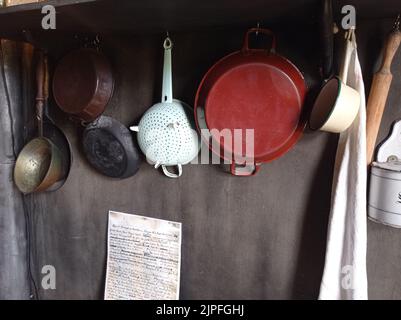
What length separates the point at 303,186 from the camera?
78 centimetres

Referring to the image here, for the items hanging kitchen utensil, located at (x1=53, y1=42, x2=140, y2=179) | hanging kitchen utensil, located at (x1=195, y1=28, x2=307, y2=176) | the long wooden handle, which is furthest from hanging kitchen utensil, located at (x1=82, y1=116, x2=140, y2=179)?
the long wooden handle

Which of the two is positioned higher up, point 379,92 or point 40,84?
point 40,84

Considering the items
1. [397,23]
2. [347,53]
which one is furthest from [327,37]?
[397,23]

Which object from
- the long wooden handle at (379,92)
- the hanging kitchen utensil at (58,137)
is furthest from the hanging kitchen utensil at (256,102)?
the hanging kitchen utensil at (58,137)

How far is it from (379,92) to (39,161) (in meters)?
1.05

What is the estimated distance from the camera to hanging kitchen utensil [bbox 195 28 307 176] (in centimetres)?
68

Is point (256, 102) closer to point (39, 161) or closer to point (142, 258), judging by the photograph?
point (142, 258)

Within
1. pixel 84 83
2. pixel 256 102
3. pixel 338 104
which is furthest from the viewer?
pixel 84 83

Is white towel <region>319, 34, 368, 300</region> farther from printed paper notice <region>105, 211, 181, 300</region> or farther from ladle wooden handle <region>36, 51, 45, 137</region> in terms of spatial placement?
ladle wooden handle <region>36, 51, 45, 137</region>

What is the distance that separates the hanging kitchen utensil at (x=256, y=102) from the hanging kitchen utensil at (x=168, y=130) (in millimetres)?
70

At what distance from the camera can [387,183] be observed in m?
0.62

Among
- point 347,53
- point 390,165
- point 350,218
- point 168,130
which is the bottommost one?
point 350,218

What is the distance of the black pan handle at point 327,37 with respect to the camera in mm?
535

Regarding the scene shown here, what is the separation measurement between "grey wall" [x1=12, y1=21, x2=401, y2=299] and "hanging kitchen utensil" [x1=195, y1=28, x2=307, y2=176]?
0.25 ft
